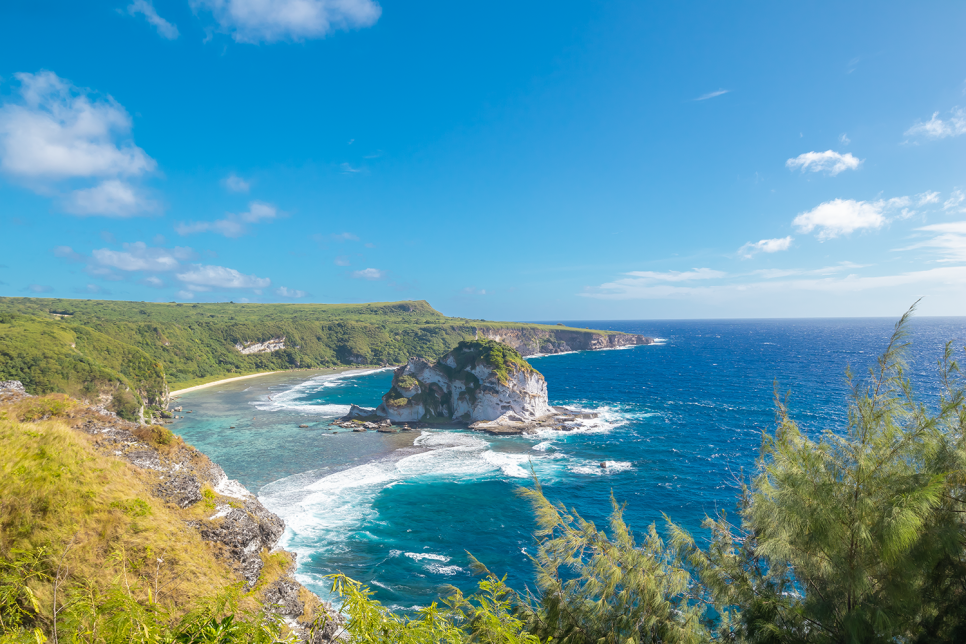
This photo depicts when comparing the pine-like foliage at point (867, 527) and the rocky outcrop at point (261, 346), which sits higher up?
the pine-like foliage at point (867, 527)

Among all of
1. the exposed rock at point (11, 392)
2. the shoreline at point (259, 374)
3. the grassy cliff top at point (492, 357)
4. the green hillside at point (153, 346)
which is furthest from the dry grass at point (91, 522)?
the shoreline at point (259, 374)

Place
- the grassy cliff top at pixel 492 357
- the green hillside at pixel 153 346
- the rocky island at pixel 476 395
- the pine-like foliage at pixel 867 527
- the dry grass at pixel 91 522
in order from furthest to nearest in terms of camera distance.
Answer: the green hillside at pixel 153 346, the grassy cliff top at pixel 492 357, the rocky island at pixel 476 395, the dry grass at pixel 91 522, the pine-like foliage at pixel 867 527

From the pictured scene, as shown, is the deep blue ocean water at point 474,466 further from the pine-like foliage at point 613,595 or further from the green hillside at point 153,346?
the green hillside at point 153,346

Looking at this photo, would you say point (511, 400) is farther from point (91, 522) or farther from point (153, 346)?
point (153, 346)

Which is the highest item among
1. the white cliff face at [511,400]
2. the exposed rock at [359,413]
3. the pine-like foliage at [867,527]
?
the pine-like foliage at [867,527]

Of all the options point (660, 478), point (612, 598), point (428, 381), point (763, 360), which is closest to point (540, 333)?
point (763, 360)

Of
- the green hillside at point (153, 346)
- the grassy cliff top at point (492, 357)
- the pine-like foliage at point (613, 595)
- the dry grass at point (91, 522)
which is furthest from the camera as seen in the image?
the green hillside at point (153, 346)

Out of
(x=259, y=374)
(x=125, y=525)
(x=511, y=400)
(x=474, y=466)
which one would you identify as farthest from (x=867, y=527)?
(x=259, y=374)
